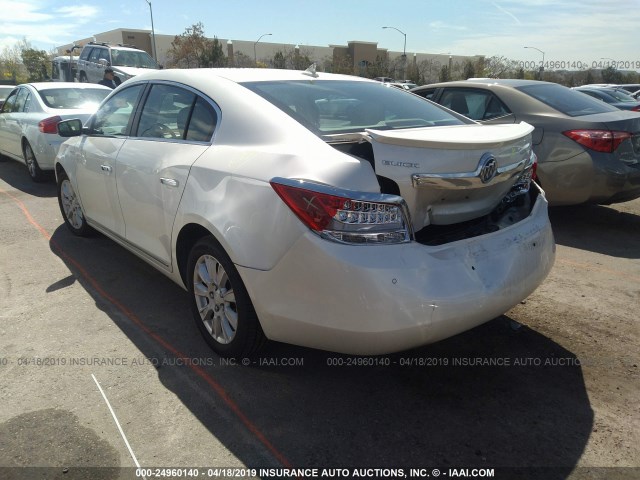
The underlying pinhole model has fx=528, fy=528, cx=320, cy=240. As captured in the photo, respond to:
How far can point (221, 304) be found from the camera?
120 inches

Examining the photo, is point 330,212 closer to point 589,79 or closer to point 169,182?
point 169,182

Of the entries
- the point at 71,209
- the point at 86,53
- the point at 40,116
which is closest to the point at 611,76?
the point at 86,53

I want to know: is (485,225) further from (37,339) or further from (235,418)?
(37,339)

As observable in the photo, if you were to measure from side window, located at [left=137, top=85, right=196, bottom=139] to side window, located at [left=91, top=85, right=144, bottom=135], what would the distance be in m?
0.26

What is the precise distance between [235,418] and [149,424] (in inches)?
16.8

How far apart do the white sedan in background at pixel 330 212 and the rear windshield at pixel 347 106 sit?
0.02 meters

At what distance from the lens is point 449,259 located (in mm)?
2508

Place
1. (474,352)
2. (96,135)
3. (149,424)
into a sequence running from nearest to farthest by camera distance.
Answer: (149,424) < (474,352) < (96,135)

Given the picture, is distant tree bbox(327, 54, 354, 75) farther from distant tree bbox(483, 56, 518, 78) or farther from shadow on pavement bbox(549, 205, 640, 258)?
shadow on pavement bbox(549, 205, 640, 258)

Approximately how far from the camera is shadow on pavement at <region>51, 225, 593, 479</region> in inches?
94.3

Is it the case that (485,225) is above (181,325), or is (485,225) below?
above

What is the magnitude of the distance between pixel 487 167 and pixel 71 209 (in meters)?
4.35

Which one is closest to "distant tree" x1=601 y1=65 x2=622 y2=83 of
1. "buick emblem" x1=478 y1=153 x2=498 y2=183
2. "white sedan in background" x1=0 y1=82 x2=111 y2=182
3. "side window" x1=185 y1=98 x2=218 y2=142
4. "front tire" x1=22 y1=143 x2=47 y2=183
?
"white sedan in background" x1=0 y1=82 x2=111 y2=182

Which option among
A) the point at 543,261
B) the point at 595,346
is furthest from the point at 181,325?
the point at 595,346
